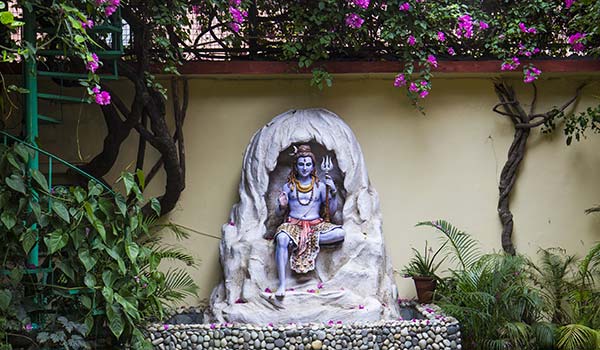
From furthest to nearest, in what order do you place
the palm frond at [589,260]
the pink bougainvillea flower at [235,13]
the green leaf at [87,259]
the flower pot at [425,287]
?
the flower pot at [425,287] < the palm frond at [589,260] < the pink bougainvillea flower at [235,13] < the green leaf at [87,259]

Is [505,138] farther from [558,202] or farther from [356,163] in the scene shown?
[356,163]

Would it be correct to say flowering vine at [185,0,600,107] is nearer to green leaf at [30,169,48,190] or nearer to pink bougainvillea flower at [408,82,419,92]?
pink bougainvillea flower at [408,82,419,92]

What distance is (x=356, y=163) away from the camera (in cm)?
768

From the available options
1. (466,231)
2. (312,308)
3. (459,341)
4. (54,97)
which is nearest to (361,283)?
(312,308)

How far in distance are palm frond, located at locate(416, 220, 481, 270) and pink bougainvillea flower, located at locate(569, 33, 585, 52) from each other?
2.12 meters

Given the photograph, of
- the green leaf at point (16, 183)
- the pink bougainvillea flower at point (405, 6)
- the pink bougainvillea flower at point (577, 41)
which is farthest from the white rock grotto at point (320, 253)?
the pink bougainvillea flower at point (577, 41)

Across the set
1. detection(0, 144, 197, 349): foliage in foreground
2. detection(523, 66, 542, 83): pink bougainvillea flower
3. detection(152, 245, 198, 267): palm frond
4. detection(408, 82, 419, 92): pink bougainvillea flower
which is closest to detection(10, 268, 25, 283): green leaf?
detection(0, 144, 197, 349): foliage in foreground

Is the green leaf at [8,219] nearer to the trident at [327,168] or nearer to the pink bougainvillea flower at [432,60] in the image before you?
the trident at [327,168]

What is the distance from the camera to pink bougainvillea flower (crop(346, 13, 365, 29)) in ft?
25.2

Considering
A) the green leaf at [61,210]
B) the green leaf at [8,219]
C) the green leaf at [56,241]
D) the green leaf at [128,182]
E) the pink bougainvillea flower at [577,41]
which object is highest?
the pink bougainvillea flower at [577,41]

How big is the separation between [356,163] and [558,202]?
2.16 m

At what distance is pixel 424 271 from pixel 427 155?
118 cm

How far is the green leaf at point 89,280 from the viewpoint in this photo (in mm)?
5961

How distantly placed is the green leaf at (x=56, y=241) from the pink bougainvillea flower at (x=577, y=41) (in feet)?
16.5
